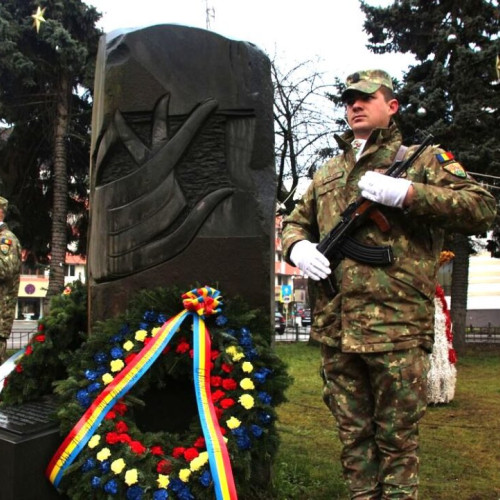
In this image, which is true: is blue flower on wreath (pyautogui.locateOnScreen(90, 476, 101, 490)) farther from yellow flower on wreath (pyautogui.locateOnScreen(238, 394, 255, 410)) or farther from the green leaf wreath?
yellow flower on wreath (pyautogui.locateOnScreen(238, 394, 255, 410))

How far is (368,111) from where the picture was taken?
92.4 inches

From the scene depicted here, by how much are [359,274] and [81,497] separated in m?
1.54

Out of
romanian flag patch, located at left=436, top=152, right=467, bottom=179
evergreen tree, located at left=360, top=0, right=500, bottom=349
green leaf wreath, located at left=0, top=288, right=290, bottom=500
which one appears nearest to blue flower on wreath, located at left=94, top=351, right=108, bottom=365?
green leaf wreath, located at left=0, top=288, right=290, bottom=500

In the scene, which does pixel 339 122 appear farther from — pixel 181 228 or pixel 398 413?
pixel 398 413

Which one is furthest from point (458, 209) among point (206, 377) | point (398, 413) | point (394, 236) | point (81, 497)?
point (81, 497)

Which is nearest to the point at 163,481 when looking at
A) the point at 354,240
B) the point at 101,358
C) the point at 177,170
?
the point at 101,358

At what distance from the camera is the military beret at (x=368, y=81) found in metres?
2.30

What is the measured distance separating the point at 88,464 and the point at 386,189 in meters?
1.71

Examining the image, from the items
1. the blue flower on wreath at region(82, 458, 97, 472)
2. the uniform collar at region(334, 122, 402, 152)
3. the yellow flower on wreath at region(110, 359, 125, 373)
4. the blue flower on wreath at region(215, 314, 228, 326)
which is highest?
the uniform collar at region(334, 122, 402, 152)

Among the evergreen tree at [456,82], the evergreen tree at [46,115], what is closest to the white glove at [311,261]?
the evergreen tree at [456,82]

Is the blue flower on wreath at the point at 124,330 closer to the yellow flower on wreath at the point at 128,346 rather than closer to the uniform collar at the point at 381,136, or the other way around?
the yellow flower on wreath at the point at 128,346

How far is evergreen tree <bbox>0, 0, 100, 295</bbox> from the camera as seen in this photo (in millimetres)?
11992

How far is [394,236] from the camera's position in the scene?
221 centimetres

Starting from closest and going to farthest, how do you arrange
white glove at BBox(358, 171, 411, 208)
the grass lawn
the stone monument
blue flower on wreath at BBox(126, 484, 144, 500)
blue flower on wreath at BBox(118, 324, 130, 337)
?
white glove at BBox(358, 171, 411, 208) → blue flower on wreath at BBox(126, 484, 144, 500) → blue flower on wreath at BBox(118, 324, 130, 337) → the stone monument → the grass lawn
